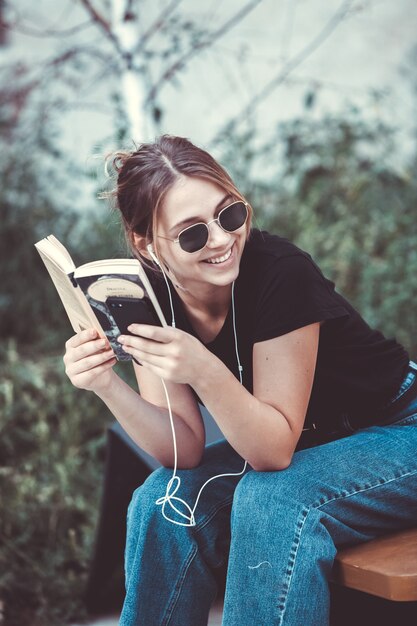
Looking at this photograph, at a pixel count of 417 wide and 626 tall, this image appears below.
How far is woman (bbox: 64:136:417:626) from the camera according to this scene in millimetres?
1668

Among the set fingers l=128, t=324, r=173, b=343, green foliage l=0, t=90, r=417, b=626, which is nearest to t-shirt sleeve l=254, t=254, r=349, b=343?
fingers l=128, t=324, r=173, b=343

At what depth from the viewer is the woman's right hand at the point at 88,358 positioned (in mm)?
1872

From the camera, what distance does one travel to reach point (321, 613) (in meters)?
1.61

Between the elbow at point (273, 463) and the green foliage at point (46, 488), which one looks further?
the green foliage at point (46, 488)

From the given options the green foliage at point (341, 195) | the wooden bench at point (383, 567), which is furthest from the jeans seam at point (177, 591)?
the green foliage at point (341, 195)

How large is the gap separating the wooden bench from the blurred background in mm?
2316

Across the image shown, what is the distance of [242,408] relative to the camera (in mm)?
1692

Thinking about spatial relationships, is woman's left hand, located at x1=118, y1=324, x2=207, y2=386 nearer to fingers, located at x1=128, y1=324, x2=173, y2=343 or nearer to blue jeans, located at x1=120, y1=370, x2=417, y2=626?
fingers, located at x1=128, y1=324, x2=173, y2=343

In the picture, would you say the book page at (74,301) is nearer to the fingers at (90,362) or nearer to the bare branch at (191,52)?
the fingers at (90,362)

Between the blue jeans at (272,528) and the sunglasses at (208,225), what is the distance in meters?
0.53

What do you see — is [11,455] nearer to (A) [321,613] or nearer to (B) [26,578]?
(B) [26,578]

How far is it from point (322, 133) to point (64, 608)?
11.6 ft

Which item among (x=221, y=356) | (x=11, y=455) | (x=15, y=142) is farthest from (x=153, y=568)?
(x=15, y=142)

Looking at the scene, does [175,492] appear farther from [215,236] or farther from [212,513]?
[215,236]
